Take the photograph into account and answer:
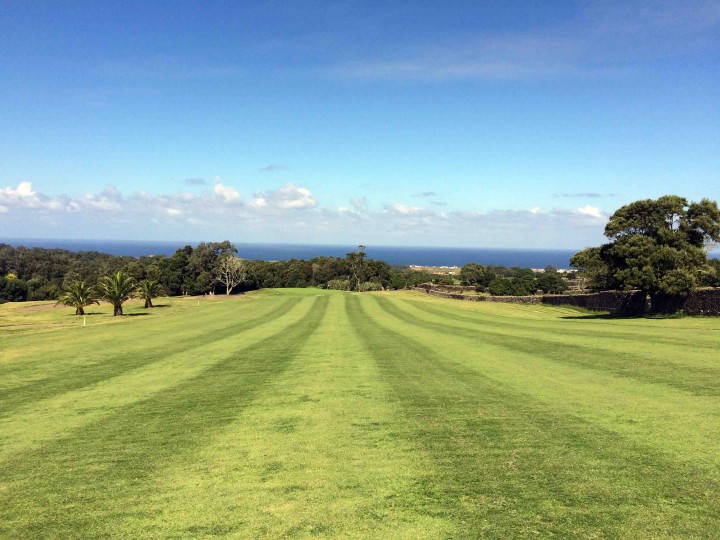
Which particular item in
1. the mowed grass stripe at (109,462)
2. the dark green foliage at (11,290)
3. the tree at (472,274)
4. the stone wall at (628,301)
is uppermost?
the tree at (472,274)

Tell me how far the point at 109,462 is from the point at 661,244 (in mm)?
37321

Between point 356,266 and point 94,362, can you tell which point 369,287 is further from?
point 94,362

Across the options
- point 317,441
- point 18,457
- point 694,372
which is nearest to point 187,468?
point 317,441

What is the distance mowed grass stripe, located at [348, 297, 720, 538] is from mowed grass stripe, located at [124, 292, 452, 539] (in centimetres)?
47

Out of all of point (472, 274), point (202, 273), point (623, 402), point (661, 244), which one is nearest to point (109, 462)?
point (623, 402)

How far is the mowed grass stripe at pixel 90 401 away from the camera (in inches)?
320

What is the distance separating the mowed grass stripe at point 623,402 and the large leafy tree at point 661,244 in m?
22.1

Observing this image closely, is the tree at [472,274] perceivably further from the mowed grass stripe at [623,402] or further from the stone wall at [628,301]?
the mowed grass stripe at [623,402]

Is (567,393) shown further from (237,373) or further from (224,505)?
(237,373)

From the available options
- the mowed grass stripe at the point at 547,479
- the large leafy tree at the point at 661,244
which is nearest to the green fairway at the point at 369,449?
the mowed grass stripe at the point at 547,479

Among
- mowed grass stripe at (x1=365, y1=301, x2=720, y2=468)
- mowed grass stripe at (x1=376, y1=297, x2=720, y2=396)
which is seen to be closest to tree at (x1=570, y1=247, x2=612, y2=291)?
mowed grass stripe at (x1=376, y1=297, x2=720, y2=396)

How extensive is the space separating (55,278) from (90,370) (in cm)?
12871

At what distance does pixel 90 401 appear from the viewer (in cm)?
1041

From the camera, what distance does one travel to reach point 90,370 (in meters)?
14.4
